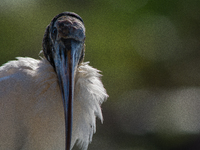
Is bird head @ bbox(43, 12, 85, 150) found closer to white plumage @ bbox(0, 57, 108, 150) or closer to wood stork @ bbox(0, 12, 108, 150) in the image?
wood stork @ bbox(0, 12, 108, 150)

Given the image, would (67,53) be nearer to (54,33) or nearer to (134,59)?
(54,33)

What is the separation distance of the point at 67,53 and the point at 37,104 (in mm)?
290

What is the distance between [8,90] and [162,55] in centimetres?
378

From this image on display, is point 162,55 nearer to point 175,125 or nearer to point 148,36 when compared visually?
point 148,36

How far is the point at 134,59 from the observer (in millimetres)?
4684

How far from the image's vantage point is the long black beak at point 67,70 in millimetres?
1286

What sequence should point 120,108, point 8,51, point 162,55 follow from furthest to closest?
point 162,55, point 120,108, point 8,51

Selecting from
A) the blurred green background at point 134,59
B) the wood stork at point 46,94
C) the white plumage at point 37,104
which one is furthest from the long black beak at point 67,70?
the blurred green background at point 134,59

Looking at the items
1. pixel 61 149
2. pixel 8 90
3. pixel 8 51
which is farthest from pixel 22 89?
pixel 8 51

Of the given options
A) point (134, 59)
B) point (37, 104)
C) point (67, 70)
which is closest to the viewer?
point (67, 70)

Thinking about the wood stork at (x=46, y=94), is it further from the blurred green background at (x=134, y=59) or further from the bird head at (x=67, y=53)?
the blurred green background at (x=134, y=59)

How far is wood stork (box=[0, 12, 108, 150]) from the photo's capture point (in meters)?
1.38

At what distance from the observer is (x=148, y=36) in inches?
196

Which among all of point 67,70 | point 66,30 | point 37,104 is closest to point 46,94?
point 37,104
